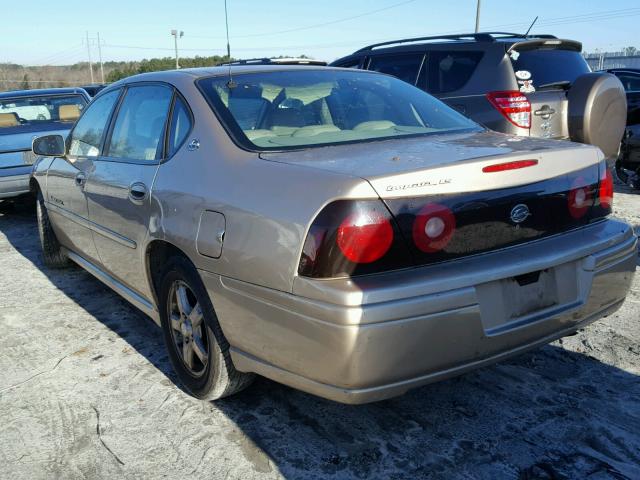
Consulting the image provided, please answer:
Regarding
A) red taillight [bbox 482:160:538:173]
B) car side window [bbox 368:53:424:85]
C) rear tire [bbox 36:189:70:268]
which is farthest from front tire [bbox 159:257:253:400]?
car side window [bbox 368:53:424:85]

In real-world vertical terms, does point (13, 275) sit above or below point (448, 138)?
below

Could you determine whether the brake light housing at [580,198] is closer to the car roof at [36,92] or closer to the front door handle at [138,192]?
the front door handle at [138,192]

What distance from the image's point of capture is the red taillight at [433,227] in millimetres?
2221

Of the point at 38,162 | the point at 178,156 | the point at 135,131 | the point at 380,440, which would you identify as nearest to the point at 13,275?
the point at 38,162

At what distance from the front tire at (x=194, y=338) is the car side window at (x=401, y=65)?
4.46 meters

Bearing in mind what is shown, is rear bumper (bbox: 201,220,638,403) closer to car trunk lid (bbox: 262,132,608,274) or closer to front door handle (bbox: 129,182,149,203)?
car trunk lid (bbox: 262,132,608,274)

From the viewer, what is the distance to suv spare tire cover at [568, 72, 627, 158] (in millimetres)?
5551

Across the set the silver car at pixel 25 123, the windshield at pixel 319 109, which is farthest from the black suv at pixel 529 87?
the silver car at pixel 25 123

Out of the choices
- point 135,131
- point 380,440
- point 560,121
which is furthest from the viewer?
point 560,121

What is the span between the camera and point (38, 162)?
5406mm

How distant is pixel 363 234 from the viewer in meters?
2.15

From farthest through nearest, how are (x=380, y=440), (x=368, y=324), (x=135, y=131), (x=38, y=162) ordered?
(x=38, y=162), (x=135, y=131), (x=380, y=440), (x=368, y=324)

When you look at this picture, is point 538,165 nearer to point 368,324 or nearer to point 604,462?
point 368,324

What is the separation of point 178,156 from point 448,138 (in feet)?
4.23
